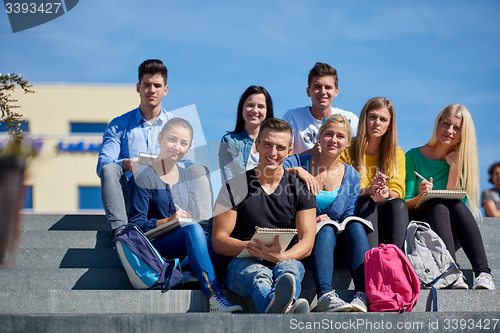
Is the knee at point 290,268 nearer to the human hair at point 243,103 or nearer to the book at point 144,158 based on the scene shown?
the book at point 144,158

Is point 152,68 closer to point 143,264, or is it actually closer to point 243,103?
point 243,103

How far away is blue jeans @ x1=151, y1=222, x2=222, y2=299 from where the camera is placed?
2643 mm

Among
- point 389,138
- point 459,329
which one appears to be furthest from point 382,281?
point 389,138

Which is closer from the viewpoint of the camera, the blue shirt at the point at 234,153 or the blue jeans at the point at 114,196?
the blue jeans at the point at 114,196

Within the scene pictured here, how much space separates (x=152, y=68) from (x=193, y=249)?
195 centimetres

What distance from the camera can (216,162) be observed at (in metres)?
3.81

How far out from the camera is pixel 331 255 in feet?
9.16

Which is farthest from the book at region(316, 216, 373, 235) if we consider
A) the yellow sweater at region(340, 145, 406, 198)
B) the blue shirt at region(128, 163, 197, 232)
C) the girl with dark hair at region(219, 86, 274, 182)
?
the girl with dark hair at region(219, 86, 274, 182)

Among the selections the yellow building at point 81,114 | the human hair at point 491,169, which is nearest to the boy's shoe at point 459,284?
the human hair at point 491,169

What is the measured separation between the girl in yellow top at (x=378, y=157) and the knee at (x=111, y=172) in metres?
1.67

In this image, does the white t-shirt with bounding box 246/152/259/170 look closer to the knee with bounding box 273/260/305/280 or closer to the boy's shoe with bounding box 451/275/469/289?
the knee with bounding box 273/260/305/280

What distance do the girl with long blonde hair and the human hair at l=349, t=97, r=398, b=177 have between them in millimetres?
263

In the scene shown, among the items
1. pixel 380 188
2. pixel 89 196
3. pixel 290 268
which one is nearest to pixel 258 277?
pixel 290 268

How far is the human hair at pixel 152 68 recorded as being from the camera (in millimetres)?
4070
